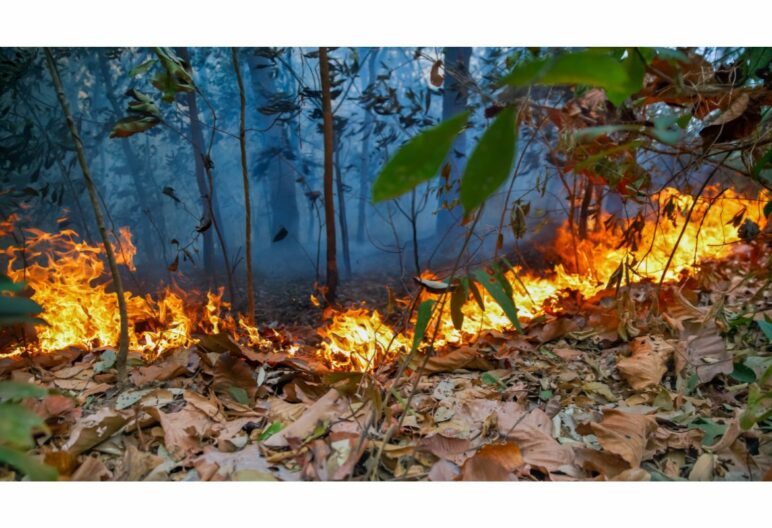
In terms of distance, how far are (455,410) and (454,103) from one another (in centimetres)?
108

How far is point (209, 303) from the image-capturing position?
5.61 ft

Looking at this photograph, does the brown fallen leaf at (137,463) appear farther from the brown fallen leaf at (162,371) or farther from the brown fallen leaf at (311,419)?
the brown fallen leaf at (162,371)

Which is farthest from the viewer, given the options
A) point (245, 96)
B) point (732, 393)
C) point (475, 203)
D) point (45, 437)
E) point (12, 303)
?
point (245, 96)

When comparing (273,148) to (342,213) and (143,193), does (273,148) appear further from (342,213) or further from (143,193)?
(143,193)

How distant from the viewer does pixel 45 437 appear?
3.24 feet

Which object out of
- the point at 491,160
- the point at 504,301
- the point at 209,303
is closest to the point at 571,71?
the point at 491,160

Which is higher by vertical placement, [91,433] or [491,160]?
[491,160]

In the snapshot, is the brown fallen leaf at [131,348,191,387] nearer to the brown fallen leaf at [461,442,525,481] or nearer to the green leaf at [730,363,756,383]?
the brown fallen leaf at [461,442,525,481]

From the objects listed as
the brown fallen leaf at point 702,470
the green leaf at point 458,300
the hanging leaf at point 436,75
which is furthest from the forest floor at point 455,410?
the hanging leaf at point 436,75

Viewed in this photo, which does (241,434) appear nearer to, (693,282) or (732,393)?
(732,393)

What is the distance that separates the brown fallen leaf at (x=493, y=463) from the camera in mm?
879

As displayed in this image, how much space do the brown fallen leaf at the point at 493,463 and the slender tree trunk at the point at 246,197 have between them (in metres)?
1.00
